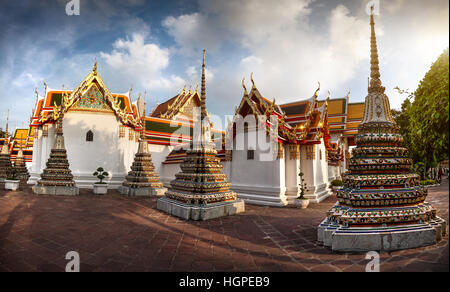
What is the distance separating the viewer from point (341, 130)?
1005 inches

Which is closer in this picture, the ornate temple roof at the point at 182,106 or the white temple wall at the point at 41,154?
the white temple wall at the point at 41,154

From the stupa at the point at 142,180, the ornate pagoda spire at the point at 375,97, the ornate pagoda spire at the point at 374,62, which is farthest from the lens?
the stupa at the point at 142,180

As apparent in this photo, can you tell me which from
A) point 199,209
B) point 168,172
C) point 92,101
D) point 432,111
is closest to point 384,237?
point 432,111

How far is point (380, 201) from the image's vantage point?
181 inches

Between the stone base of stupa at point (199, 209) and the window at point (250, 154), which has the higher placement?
the window at point (250, 154)

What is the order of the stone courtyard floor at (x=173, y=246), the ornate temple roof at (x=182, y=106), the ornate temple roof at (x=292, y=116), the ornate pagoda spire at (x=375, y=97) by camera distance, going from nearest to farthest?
the stone courtyard floor at (x=173, y=246)
the ornate pagoda spire at (x=375, y=97)
the ornate temple roof at (x=292, y=116)
the ornate temple roof at (x=182, y=106)

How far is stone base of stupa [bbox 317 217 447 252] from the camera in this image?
13.7 ft

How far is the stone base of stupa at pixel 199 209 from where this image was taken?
725 centimetres

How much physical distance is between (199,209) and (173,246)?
2.57 meters

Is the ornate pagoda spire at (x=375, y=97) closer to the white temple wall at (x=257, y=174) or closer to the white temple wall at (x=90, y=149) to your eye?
the white temple wall at (x=257, y=174)

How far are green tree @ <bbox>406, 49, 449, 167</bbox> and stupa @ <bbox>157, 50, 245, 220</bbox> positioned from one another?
5.60 meters

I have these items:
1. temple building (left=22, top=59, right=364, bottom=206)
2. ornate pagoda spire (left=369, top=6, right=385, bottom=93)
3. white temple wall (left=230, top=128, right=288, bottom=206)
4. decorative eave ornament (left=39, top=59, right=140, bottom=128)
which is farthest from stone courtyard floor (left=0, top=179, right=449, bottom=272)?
decorative eave ornament (left=39, top=59, right=140, bottom=128)

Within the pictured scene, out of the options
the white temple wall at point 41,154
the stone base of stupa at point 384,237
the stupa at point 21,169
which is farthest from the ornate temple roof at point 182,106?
the stone base of stupa at point 384,237

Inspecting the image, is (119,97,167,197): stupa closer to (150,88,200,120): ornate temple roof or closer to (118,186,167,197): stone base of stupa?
(118,186,167,197): stone base of stupa
